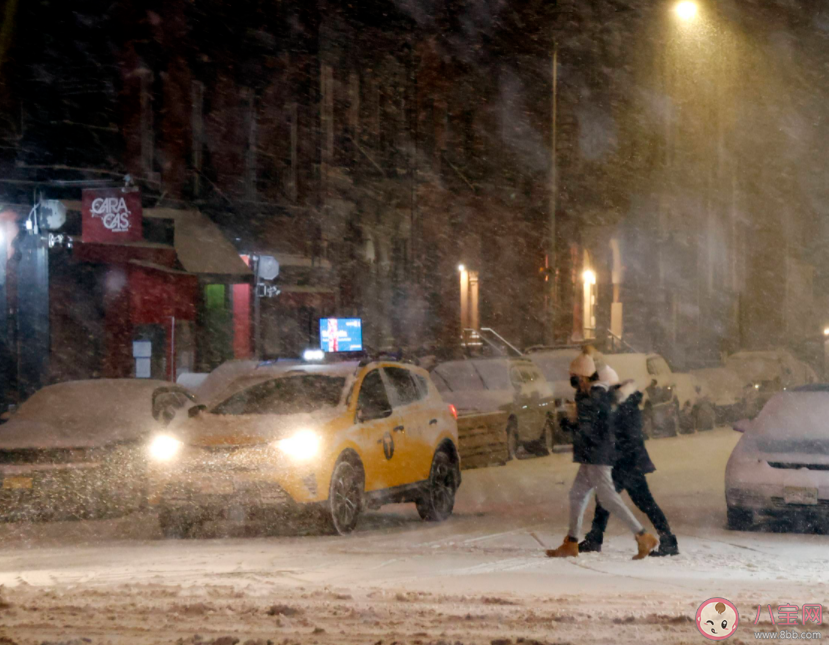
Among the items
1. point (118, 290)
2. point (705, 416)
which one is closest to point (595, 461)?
point (118, 290)

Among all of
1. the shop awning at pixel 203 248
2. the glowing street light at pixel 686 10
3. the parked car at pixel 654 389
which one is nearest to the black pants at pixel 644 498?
the parked car at pixel 654 389

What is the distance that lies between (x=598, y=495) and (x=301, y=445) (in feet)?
9.17

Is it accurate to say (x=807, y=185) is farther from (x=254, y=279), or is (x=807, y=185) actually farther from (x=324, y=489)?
(x=324, y=489)

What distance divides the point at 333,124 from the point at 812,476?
23273 mm

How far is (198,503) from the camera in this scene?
1038 cm

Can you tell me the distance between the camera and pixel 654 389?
25.4 m

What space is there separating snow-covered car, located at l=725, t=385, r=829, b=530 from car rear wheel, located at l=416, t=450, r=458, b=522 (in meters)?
2.96

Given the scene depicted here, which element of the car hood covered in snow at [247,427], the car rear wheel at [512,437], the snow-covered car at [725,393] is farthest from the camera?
the snow-covered car at [725,393]

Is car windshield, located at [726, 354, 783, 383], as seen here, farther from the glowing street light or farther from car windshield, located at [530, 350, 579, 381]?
the glowing street light

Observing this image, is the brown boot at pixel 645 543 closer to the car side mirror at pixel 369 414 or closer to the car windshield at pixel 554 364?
the car side mirror at pixel 369 414

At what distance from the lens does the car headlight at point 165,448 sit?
10578mm

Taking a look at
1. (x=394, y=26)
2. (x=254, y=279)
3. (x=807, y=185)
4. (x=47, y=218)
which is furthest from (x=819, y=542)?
(x=807, y=185)

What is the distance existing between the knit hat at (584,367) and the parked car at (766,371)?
24843 millimetres

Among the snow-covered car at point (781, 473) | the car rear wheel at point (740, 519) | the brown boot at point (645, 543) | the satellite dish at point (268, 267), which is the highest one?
the satellite dish at point (268, 267)
